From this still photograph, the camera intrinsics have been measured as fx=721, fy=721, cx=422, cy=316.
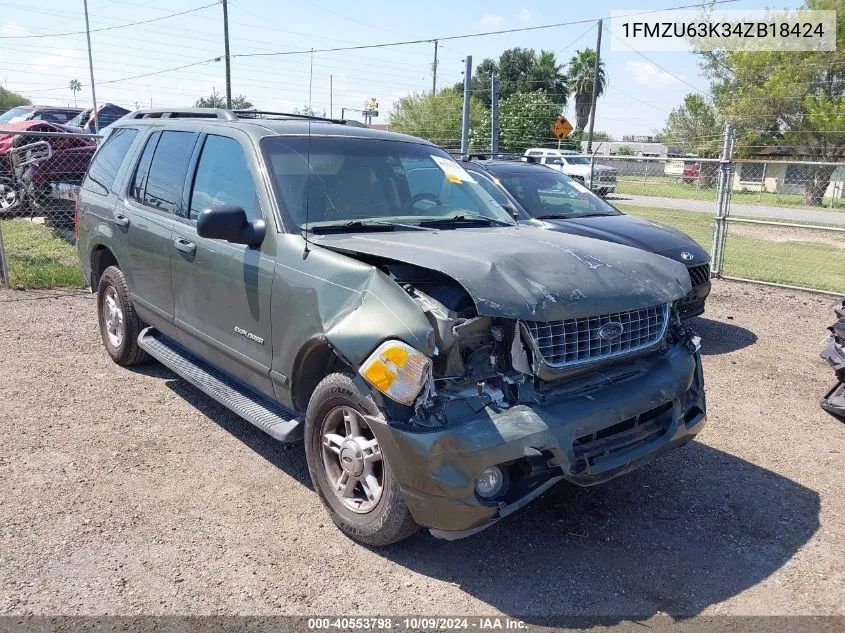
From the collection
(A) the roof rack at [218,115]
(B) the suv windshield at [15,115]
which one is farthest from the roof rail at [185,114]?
(B) the suv windshield at [15,115]

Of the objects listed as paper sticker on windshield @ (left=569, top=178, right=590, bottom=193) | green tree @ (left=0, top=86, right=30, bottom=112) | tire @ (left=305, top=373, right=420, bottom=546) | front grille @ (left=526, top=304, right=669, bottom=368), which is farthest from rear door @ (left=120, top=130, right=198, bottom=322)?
green tree @ (left=0, top=86, right=30, bottom=112)

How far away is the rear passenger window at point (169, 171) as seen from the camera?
15.9ft

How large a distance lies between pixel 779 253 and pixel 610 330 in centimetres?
1199

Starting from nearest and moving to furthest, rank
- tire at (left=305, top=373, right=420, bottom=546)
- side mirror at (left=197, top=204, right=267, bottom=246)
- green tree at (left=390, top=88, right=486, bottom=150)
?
tire at (left=305, top=373, right=420, bottom=546), side mirror at (left=197, top=204, right=267, bottom=246), green tree at (left=390, top=88, right=486, bottom=150)

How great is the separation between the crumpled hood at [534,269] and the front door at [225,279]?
19.8 inches

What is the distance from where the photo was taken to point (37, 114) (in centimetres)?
1772

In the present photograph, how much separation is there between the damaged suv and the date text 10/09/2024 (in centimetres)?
35

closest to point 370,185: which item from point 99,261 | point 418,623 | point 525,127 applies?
point 418,623

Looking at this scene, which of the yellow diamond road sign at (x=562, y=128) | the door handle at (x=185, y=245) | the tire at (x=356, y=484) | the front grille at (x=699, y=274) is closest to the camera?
the tire at (x=356, y=484)

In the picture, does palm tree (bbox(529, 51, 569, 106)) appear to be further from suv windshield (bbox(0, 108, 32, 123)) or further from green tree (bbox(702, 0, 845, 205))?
suv windshield (bbox(0, 108, 32, 123))

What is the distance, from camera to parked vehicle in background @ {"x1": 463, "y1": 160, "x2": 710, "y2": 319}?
22.8 ft

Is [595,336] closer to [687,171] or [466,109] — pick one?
[466,109]

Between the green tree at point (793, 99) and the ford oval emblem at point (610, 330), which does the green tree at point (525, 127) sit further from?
the ford oval emblem at point (610, 330)

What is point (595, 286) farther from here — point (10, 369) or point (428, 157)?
point (10, 369)
